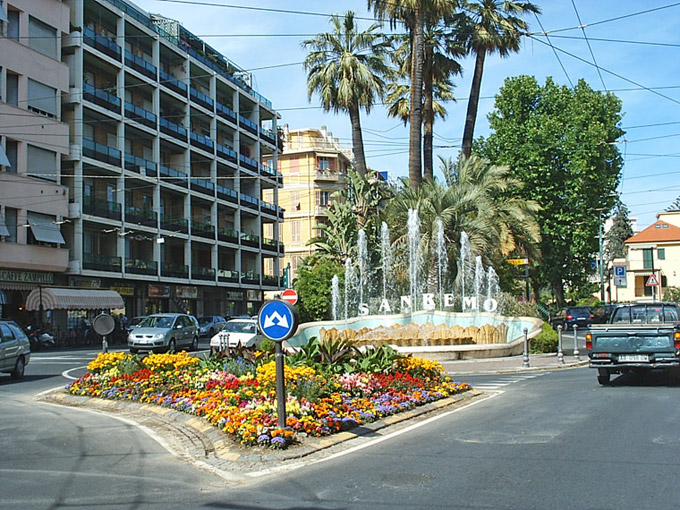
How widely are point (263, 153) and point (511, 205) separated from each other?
129ft

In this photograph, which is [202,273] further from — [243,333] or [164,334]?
[243,333]

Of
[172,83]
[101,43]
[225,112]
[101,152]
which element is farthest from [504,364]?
[225,112]

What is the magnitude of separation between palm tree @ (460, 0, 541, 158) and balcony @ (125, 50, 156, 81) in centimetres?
2254

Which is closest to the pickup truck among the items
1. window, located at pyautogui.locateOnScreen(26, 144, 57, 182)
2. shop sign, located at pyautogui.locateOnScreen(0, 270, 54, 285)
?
shop sign, located at pyautogui.locateOnScreen(0, 270, 54, 285)

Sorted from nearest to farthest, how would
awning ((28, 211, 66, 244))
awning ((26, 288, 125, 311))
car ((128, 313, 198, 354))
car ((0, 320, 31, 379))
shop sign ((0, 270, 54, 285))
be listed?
car ((0, 320, 31, 379)), car ((128, 313, 198, 354)), shop sign ((0, 270, 54, 285)), awning ((26, 288, 125, 311)), awning ((28, 211, 66, 244))

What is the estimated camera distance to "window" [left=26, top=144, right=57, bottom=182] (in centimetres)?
3906

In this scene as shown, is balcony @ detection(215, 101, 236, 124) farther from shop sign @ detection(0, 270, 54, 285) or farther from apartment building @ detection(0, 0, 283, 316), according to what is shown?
shop sign @ detection(0, 270, 54, 285)

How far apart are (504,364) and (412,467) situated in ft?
50.5

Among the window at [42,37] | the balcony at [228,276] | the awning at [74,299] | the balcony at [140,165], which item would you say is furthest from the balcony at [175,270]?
the window at [42,37]

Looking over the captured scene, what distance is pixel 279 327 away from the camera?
920cm

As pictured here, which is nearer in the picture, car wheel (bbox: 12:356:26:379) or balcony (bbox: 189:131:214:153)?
car wheel (bbox: 12:356:26:379)

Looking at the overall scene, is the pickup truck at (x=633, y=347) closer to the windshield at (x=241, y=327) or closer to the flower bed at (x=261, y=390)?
the flower bed at (x=261, y=390)

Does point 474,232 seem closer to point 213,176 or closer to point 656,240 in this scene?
point 213,176

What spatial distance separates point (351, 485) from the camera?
7.08 meters
